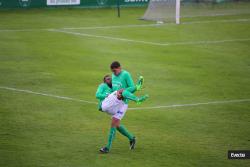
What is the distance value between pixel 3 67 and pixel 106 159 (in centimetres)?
1285

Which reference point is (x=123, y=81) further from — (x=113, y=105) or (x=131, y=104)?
(x=131, y=104)

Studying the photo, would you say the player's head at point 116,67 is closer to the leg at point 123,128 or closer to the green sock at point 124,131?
the leg at point 123,128

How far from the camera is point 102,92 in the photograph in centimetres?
1636

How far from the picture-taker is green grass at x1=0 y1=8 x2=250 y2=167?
1662cm

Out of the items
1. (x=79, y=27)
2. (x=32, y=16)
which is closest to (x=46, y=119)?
(x=79, y=27)

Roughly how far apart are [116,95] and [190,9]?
84.0ft

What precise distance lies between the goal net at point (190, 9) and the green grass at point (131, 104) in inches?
29.1

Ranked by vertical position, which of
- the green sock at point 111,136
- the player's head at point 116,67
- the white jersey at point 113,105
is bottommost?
the green sock at point 111,136

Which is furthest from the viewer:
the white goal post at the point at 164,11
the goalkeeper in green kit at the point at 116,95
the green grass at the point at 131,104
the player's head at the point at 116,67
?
the white goal post at the point at 164,11

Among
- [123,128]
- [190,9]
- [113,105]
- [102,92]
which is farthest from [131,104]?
[190,9]

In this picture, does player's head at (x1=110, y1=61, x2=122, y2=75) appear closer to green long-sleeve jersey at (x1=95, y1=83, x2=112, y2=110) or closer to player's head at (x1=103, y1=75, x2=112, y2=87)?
player's head at (x1=103, y1=75, x2=112, y2=87)

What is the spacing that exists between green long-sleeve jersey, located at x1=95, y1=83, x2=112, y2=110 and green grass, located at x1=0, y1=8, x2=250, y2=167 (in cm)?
140

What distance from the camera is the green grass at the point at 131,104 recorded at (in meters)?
16.6

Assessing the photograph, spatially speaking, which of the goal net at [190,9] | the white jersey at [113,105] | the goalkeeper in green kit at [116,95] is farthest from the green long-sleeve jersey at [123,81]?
the goal net at [190,9]
